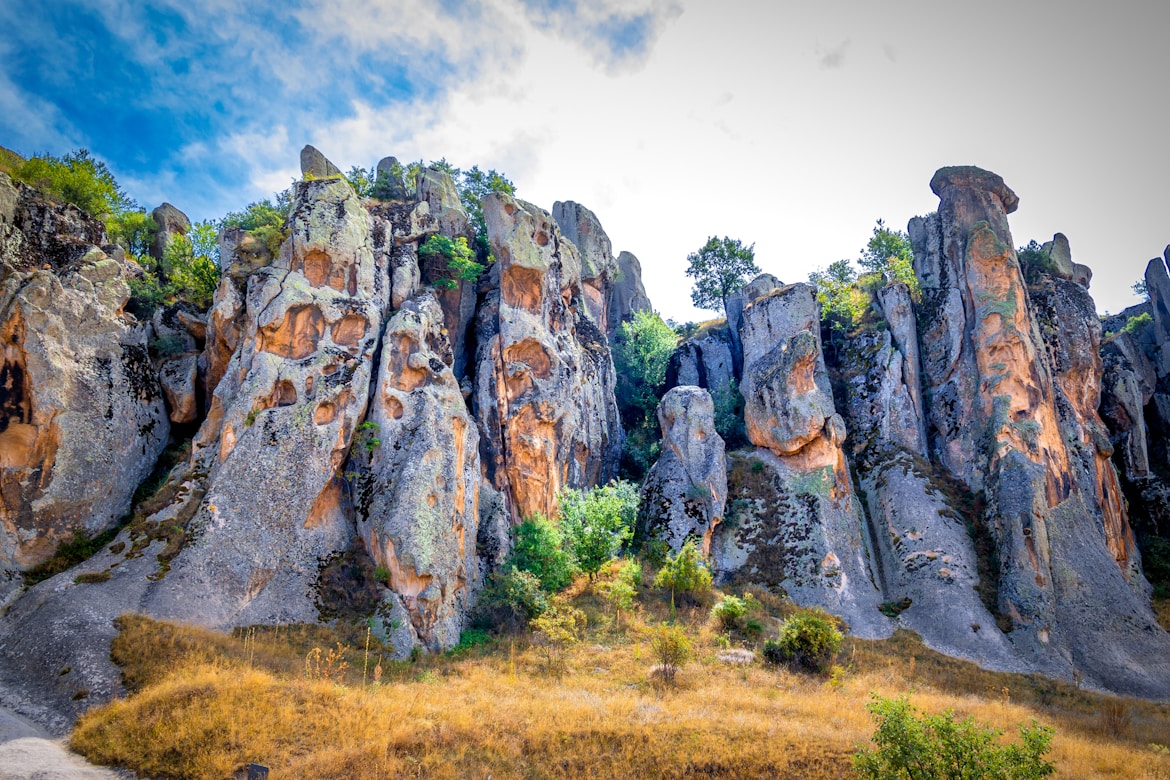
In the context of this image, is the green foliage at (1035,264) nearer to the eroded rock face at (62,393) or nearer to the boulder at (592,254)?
the boulder at (592,254)

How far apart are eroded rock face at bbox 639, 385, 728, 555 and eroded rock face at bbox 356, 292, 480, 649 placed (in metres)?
9.54

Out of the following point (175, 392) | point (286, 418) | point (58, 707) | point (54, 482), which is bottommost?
point (58, 707)

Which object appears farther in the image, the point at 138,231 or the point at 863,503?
the point at 138,231

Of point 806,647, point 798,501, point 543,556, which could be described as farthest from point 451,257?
point 806,647

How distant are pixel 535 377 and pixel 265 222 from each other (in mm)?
16068

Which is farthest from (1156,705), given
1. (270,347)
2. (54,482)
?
(54,482)

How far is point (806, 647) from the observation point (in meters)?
20.4

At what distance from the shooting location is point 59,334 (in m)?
21.1

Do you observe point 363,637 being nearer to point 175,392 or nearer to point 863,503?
point 175,392

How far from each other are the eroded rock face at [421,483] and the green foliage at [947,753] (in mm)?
14447

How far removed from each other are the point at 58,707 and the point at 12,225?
1950 centimetres

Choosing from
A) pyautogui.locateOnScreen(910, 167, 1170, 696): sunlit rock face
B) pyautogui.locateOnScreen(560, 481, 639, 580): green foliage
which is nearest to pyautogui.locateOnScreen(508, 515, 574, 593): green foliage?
pyautogui.locateOnScreen(560, 481, 639, 580): green foliage

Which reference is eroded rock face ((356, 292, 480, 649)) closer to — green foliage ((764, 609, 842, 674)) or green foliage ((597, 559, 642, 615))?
green foliage ((597, 559, 642, 615))

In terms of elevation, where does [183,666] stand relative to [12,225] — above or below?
below
